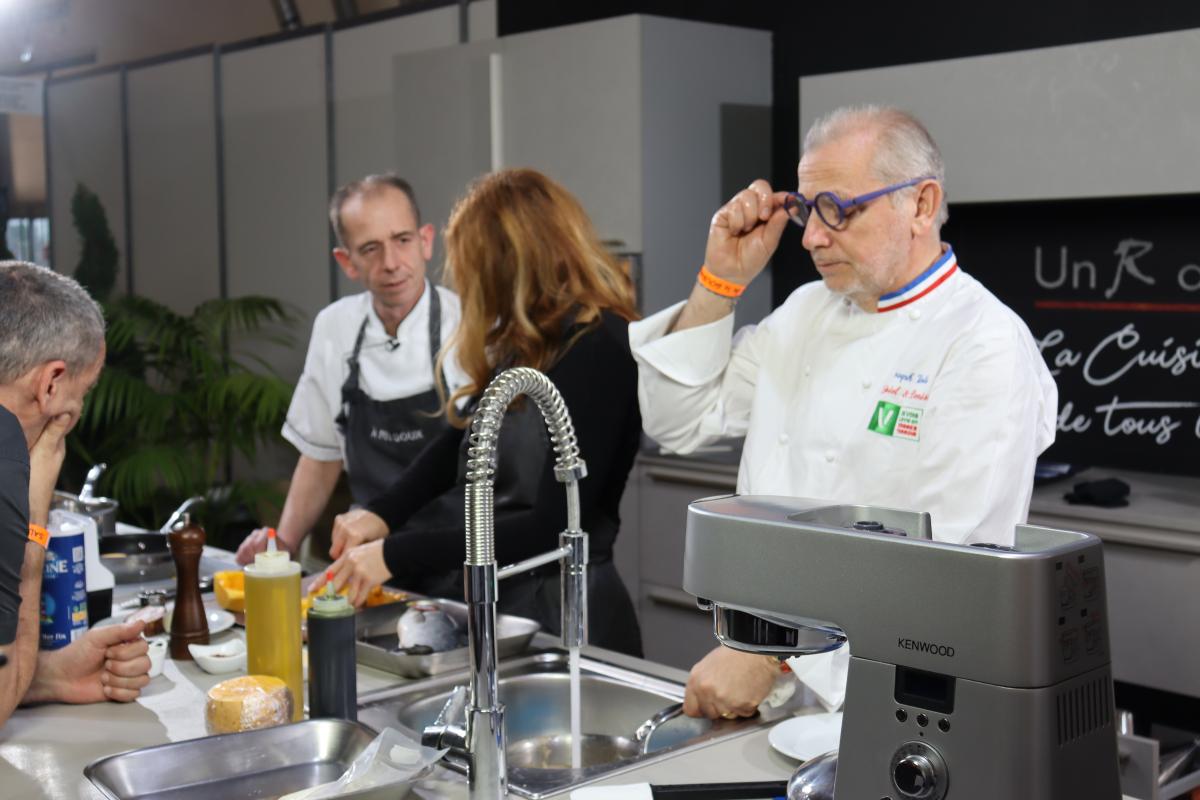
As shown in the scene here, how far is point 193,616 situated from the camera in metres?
1.90

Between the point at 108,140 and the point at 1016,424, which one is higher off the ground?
the point at 108,140

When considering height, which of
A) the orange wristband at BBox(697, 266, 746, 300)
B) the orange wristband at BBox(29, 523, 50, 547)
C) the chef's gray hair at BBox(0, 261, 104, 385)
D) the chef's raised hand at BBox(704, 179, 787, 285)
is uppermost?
the chef's raised hand at BBox(704, 179, 787, 285)

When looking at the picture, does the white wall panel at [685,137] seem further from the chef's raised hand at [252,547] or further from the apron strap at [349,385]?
the chef's raised hand at [252,547]

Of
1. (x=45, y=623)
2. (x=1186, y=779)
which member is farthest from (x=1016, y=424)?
(x=45, y=623)

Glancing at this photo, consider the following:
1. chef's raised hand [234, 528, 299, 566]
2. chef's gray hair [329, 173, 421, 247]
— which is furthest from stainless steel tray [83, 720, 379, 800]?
chef's gray hair [329, 173, 421, 247]

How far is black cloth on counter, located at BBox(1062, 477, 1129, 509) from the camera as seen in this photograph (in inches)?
111

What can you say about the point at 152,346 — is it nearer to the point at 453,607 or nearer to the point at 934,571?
the point at 453,607

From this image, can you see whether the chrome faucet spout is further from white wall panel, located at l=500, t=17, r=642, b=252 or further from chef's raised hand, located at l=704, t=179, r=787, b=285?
white wall panel, located at l=500, t=17, r=642, b=252

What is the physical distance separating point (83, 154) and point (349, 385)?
3.75 m

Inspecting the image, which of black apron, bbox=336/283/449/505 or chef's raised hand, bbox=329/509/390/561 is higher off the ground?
black apron, bbox=336/283/449/505

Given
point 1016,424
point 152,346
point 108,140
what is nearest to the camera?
point 1016,424

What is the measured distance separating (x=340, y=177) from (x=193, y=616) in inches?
126

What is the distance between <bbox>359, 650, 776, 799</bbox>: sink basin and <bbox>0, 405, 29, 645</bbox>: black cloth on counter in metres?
0.42

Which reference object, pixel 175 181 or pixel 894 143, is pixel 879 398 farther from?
pixel 175 181
